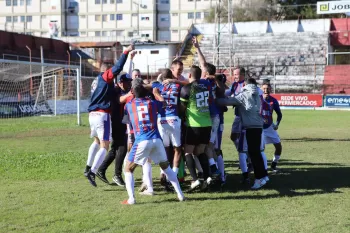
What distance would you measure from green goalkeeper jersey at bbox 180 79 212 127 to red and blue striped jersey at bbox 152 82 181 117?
3.6 inches

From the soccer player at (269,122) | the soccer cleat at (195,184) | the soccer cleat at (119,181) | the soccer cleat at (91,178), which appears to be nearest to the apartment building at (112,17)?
the soccer player at (269,122)

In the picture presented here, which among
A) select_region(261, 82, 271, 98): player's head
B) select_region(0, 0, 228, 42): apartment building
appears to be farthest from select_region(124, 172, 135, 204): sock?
select_region(0, 0, 228, 42): apartment building

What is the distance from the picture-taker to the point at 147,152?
7262 millimetres

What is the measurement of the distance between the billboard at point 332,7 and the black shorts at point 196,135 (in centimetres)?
4509

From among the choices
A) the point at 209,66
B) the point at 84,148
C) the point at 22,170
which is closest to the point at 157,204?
the point at 209,66

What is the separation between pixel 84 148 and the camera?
14266 millimetres

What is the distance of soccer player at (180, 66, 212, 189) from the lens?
814 centimetres

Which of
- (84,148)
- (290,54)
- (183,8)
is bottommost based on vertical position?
(84,148)

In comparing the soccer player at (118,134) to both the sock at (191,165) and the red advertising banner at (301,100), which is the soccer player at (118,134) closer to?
the sock at (191,165)

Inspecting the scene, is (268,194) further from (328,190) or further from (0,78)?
(0,78)

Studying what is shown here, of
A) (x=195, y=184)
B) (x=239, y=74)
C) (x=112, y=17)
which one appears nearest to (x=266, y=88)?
(x=239, y=74)

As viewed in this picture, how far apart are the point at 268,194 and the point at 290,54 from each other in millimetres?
40350

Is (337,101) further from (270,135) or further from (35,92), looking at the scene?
(270,135)

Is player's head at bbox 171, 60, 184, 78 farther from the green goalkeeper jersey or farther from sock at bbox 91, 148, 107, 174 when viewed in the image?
sock at bbox 91, 148, 107, 174
